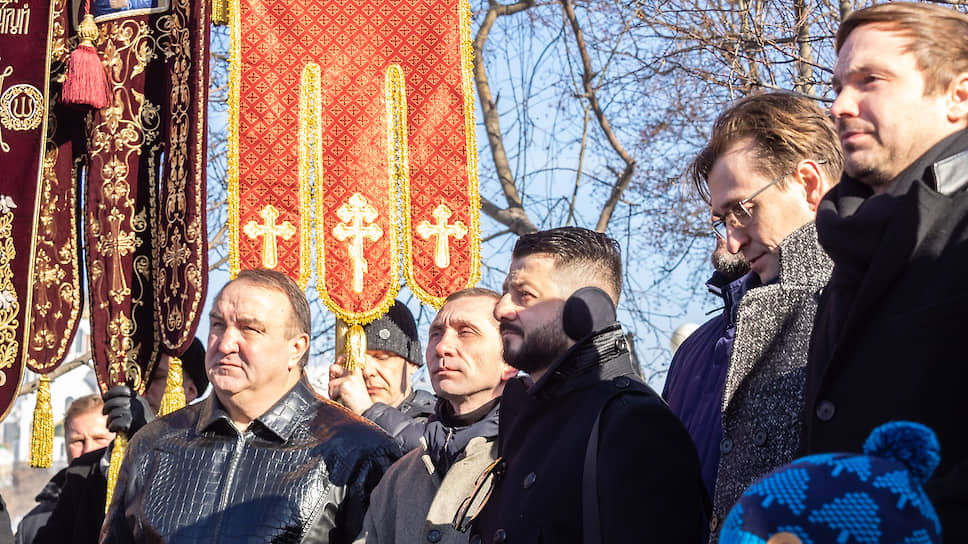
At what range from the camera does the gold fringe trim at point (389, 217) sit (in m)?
6.82

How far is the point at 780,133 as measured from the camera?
325 centimetres

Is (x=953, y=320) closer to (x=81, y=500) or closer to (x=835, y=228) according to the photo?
(x=835, y=228)

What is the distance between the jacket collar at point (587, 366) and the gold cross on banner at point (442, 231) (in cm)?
362

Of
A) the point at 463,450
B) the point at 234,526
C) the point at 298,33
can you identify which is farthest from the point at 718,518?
the point at 298,33

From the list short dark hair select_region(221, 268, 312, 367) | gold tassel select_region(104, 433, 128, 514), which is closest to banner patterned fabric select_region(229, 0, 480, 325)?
gold tassel select_region(104, 433, 128, 514)

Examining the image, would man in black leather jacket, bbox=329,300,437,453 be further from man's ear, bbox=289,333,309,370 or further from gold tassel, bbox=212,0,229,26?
gold tassel, bbox=212,0,229,26

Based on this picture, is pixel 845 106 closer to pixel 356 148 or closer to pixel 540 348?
pixel 540 348

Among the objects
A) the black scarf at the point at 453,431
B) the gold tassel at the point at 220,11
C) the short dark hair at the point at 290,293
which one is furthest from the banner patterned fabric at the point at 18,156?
the black scarf at the point at 453,431

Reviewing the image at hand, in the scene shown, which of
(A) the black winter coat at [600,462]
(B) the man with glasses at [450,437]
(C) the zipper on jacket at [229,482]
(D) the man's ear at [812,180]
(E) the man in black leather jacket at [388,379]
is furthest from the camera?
(E) the man in black leather jacket at [388,379]

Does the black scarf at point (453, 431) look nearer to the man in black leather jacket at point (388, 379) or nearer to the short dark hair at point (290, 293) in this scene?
the short dark hair at point (290, 293)

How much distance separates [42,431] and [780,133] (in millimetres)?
4968

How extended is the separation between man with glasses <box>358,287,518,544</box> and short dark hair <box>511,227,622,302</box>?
71cm

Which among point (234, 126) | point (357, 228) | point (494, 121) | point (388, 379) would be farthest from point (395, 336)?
point (494, 121)

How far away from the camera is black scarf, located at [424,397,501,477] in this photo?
4008 mm
